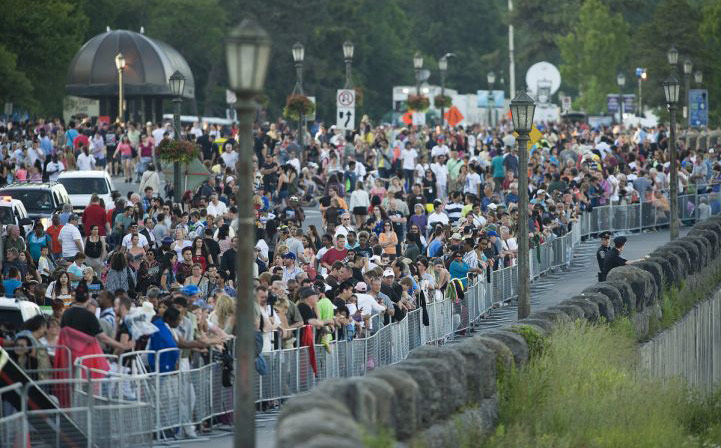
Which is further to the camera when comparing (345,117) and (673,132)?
(345,117)

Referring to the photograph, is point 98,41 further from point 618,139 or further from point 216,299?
point 216,299

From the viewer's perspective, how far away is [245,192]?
42.4 ft

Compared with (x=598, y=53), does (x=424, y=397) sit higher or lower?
lower

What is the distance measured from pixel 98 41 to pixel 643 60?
99.3 ft

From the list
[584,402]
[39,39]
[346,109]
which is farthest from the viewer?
[39,39]

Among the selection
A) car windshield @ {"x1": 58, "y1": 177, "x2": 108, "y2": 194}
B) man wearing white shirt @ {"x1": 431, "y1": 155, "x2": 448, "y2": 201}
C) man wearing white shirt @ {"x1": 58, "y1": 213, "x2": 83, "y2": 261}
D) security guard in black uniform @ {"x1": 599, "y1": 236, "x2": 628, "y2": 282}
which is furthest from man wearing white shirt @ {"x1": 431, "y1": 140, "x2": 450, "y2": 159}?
man wearing white shirt @ {"x1": 58, "y1": 213, "x2": 83, "y2": 261}

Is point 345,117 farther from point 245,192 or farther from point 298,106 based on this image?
point 245,192

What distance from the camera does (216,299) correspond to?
20141 mm

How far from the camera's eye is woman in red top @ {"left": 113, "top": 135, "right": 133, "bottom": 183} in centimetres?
5231

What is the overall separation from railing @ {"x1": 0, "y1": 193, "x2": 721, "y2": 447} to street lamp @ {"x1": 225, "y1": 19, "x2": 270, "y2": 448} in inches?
74.3

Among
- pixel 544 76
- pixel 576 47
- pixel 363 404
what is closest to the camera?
pixel 363 404

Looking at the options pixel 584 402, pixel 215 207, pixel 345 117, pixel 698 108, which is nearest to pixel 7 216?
pixel 215 207

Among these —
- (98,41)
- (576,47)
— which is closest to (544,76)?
(576,47)

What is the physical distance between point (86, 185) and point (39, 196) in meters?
4.98
